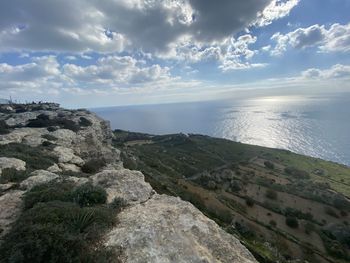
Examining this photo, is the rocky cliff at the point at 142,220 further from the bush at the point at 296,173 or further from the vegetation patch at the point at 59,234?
the bush at the point at 296,173

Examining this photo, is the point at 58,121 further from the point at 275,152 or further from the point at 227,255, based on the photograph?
the point at 275,152

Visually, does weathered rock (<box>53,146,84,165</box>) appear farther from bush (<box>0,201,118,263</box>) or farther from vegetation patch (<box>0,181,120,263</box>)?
bush (<box>0,201,118,263</box>)

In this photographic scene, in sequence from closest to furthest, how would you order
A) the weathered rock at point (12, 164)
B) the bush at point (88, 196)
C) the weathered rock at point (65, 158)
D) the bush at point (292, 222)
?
the bush at point (88, 196)
the weathered rock at point (12, 164)
the weathered rock at point (65, 158)
the bush at point (292, 222)

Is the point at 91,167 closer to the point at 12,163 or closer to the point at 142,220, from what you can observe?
the point at 12,163

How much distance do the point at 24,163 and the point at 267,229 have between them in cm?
4343

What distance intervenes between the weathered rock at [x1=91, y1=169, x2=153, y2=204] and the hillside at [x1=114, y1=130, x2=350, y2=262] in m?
17.6

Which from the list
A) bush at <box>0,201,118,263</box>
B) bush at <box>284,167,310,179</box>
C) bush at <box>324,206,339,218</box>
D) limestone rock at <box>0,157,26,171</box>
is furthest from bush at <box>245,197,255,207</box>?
bush at <box>0,201,118,263</box>

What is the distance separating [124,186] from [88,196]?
3252 mm

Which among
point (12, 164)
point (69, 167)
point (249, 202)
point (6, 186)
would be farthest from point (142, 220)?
point (249, 202)

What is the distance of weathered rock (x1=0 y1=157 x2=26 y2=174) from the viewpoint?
2102 cm

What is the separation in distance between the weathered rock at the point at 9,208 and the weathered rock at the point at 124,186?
14.9 feet

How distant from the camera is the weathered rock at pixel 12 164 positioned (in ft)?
68.9

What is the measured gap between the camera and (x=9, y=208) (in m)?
13.7

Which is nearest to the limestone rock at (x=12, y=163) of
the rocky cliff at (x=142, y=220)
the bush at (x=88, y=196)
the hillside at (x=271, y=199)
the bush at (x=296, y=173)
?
the rocky cliff at (x=142, y=220)
